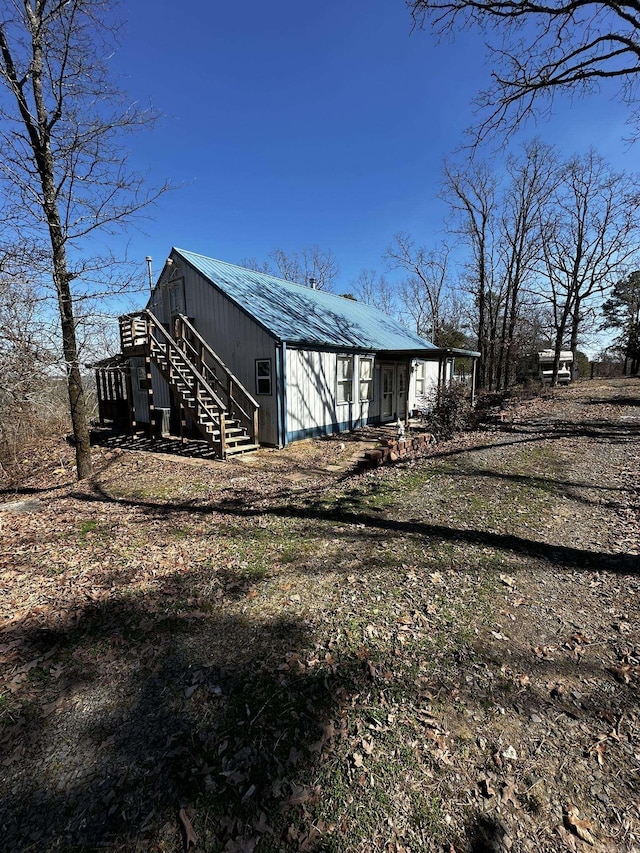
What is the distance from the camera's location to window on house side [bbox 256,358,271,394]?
11.2 m

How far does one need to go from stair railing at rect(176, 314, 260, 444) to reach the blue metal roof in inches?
66.5

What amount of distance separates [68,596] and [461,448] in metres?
8.04

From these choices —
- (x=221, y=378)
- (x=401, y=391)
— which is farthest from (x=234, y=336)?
(x=401, y=391)

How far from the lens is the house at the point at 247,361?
36.3ft

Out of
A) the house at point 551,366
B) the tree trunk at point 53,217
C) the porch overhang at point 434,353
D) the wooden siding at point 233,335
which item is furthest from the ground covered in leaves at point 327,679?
the house at point 551,366

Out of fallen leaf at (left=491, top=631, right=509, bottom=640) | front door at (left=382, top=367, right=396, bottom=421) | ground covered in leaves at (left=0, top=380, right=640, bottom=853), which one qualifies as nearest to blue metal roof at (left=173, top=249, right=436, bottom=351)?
front door at (left=382, top=367, right=396, bottom=421)

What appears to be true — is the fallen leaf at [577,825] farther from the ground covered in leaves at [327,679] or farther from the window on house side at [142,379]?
the window on house side at [142,379]

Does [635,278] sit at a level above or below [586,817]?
above

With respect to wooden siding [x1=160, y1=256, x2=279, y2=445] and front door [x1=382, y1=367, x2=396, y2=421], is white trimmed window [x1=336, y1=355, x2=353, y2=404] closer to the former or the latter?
front door [x1=382, y1=367, x2=396, y2=421]

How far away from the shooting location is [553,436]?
10.0 meters

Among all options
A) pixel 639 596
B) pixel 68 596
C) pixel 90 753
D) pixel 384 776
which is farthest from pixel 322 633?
pixel 639 596

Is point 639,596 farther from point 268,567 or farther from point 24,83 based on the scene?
point 24,83

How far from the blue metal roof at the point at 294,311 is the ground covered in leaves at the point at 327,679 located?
741 centimetres

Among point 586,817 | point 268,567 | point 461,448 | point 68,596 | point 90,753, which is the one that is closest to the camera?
point 586,817
